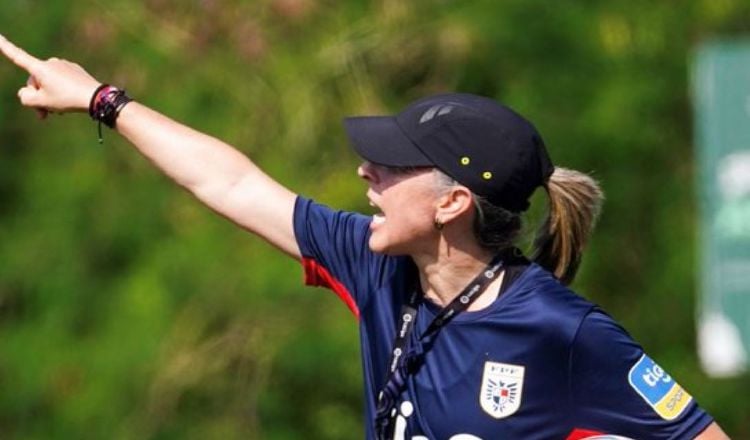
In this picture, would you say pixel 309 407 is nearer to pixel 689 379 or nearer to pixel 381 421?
pixel 689 379

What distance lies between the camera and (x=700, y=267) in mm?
10156

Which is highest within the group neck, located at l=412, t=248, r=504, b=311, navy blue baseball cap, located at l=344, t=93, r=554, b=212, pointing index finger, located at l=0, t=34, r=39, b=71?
pointing index finger, located at l=0, t=34, r=39, b=71

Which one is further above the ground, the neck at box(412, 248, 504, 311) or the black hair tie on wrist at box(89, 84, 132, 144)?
the black hair tie on wrist at box(89, 84, 132, 144)

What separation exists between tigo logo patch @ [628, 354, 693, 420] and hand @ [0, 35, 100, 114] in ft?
4.72

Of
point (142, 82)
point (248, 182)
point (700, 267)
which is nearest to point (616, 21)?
point (700, 267)

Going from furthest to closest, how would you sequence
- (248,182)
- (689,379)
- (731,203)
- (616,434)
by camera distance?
(689,379), (731,203), (248,182), (616,434)

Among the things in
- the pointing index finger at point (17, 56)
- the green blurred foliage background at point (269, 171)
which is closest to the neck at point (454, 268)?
the pointing index finger at point (17, 56)

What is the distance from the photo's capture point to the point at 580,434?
4.34 meters

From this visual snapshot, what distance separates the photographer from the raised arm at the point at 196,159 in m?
4.67

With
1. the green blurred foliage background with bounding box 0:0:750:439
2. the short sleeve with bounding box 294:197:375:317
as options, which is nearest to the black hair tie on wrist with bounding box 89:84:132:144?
the short sleeve with bounding box 294:197:375:317

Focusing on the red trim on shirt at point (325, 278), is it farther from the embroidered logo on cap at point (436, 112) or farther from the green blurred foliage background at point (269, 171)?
the green blurred foliage background at point (269, 171)

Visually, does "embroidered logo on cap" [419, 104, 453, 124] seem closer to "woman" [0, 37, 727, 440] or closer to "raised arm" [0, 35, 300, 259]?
"woman" [0, 37, 727, 440]

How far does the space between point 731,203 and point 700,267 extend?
646 mm

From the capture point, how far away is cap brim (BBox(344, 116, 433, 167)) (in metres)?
4.39
